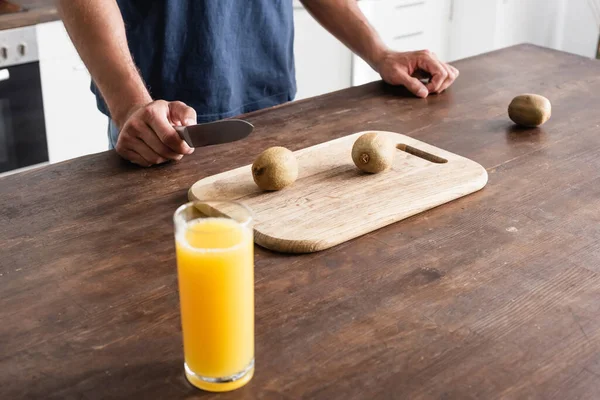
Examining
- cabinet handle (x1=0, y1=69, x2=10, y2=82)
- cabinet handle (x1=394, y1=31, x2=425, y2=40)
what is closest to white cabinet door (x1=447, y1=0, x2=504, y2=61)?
cabinet handle (x1=394, y1=31, x2=425, y2=40)

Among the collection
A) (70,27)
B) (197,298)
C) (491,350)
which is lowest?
(491,350)

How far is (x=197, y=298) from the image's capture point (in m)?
0.76

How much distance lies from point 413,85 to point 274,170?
2.10 ft

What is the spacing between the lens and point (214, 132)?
1.28 meters

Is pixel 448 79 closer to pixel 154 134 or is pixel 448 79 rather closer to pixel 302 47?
pixel 154 134

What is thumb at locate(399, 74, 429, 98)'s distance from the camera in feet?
5.63

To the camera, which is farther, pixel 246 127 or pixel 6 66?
pixel 6 66

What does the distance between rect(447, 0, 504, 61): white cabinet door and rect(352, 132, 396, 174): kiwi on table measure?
2.81 metres

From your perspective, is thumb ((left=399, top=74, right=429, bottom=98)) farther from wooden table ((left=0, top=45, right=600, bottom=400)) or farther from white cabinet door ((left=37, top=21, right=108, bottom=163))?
white cabinet door ((left=37, top=21, right=108, bottom=163))

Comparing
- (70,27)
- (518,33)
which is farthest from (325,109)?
(518,33)

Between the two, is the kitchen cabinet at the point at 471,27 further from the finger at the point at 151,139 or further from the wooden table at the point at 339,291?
the finger at the point at 151,139

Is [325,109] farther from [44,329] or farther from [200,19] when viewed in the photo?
[44,329]

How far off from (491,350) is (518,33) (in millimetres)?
3400

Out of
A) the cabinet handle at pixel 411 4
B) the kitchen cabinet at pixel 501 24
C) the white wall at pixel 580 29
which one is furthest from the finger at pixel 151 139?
the white wall at pixel 580 29
